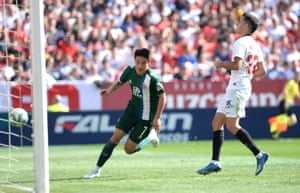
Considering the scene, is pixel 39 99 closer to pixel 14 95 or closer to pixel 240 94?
pixel 240 94

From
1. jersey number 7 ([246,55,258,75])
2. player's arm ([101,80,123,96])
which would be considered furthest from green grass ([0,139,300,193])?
jersey number 7 ([246,55,258,75])

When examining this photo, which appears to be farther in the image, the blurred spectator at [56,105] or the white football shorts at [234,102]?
the blurred spectator at [56,105]

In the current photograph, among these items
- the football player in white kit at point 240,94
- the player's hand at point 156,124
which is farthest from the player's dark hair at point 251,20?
the player's hand at point 156,124

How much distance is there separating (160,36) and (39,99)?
1847 cm

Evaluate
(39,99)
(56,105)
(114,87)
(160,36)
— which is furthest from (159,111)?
(160,36)

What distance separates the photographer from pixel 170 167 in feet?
49.0

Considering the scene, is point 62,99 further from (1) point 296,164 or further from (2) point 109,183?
(2) point 109,183

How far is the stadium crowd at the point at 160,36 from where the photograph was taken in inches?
1028

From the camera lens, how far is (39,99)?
32.4 feet

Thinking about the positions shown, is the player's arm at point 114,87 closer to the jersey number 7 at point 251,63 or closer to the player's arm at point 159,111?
the player's arm at point 159,111

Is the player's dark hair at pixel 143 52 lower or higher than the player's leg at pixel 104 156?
higher

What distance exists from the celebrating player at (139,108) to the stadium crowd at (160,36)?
10.3 m

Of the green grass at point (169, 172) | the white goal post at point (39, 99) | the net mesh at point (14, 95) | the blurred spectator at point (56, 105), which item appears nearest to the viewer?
the white goal post at point (39, 99)

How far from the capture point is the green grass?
11.4m
